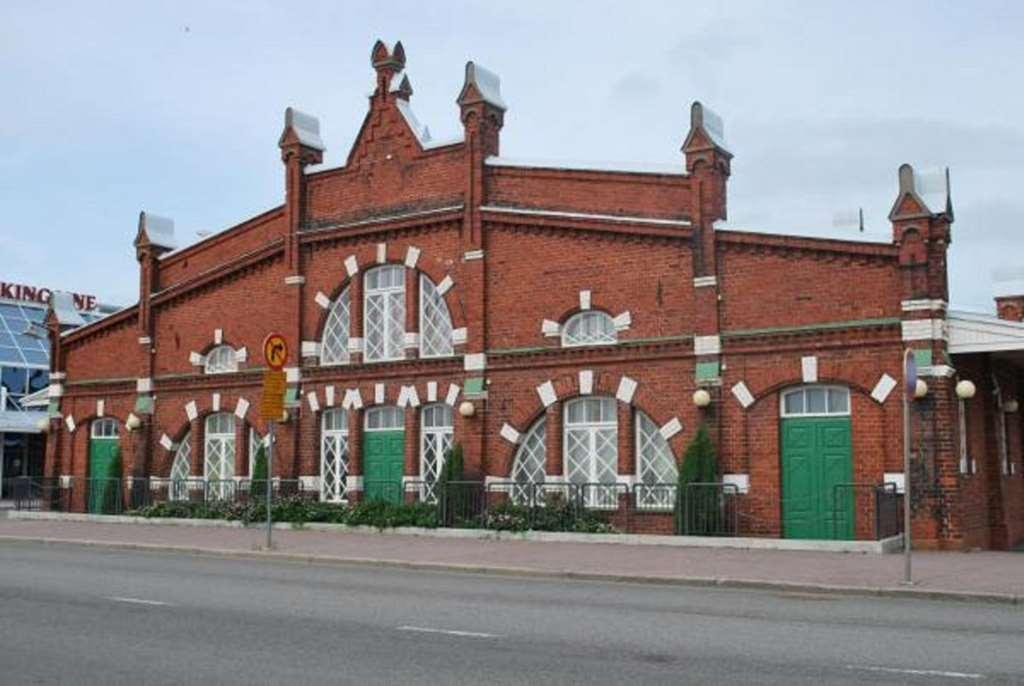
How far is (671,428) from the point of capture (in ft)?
74.0

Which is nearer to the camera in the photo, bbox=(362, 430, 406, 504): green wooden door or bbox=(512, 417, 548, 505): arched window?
bbox=(512, 417, 548, 505): arched window

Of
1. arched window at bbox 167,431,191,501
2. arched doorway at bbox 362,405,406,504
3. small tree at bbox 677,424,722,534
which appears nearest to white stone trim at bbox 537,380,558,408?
small tree at bbox 677,424,722,534

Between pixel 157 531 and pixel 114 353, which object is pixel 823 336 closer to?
pixel 157 531

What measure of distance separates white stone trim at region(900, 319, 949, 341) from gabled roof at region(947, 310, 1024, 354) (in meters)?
0.27

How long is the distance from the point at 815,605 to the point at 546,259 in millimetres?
12791

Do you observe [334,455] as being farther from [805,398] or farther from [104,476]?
[805,398]

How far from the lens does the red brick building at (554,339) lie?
67.2ft

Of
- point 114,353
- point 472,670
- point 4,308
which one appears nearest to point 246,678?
point 472,670

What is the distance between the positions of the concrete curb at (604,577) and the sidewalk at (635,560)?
0.6 inches

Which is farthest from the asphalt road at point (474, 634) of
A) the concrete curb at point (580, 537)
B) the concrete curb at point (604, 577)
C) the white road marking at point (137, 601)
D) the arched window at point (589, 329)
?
the arched window at point (589, 329)

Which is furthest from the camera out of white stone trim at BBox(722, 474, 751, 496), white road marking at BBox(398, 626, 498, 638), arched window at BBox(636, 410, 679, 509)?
arched window at BBox(636, 410, 679, 509)

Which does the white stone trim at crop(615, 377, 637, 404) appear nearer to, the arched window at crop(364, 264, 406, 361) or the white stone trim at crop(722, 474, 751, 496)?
the white stone trim at crop(722, 474, 751, 496)

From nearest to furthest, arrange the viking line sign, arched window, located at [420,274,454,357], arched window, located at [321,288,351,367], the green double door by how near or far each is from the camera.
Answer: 1. the green double door
2. arched window, located at [420,274,454,357]
3. arched window, located at [321,288,351,367]
4. the viking line sign

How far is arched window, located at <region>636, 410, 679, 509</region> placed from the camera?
74.3ft
